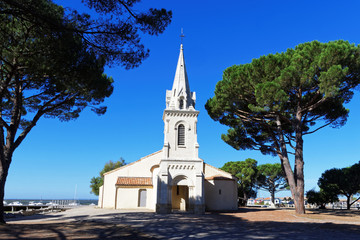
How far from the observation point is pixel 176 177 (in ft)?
79.6

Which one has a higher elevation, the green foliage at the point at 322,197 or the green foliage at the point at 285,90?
the green foliage at the point at 285,90

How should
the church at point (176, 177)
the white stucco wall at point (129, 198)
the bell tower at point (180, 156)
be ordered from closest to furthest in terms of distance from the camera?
the bell tower at point (180, 156) → the church at point (176, 177) → the white stucco wall at point (129, 198)

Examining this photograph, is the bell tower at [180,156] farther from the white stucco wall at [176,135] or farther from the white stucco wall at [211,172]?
the white stucco wall at [211,172]

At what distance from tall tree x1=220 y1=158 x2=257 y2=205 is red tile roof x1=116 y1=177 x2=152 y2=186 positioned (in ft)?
63.5

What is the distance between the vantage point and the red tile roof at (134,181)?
Result: 29.3 meters

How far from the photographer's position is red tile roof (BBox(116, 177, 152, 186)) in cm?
2929

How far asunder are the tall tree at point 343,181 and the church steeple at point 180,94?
2349 cm

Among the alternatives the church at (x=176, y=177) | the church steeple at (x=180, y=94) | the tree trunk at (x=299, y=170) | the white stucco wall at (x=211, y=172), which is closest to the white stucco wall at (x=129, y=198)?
the church at (x=176, y=177)

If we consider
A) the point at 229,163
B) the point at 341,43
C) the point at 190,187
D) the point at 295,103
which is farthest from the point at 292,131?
the point at 229,163

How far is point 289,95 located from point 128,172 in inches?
760

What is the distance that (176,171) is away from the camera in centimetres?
2427

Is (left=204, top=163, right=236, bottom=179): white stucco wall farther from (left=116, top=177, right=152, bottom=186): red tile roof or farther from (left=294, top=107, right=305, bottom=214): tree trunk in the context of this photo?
(left=294, top=107, right=305, bottom=214): tree trunk

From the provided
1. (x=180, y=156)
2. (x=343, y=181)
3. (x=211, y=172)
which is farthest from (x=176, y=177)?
(x=343, y=181)

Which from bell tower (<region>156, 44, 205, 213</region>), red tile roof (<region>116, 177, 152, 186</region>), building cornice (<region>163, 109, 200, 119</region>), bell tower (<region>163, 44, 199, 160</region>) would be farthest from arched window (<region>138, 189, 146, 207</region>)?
building cornice (<region>163, 109, 200, 119</region>)
